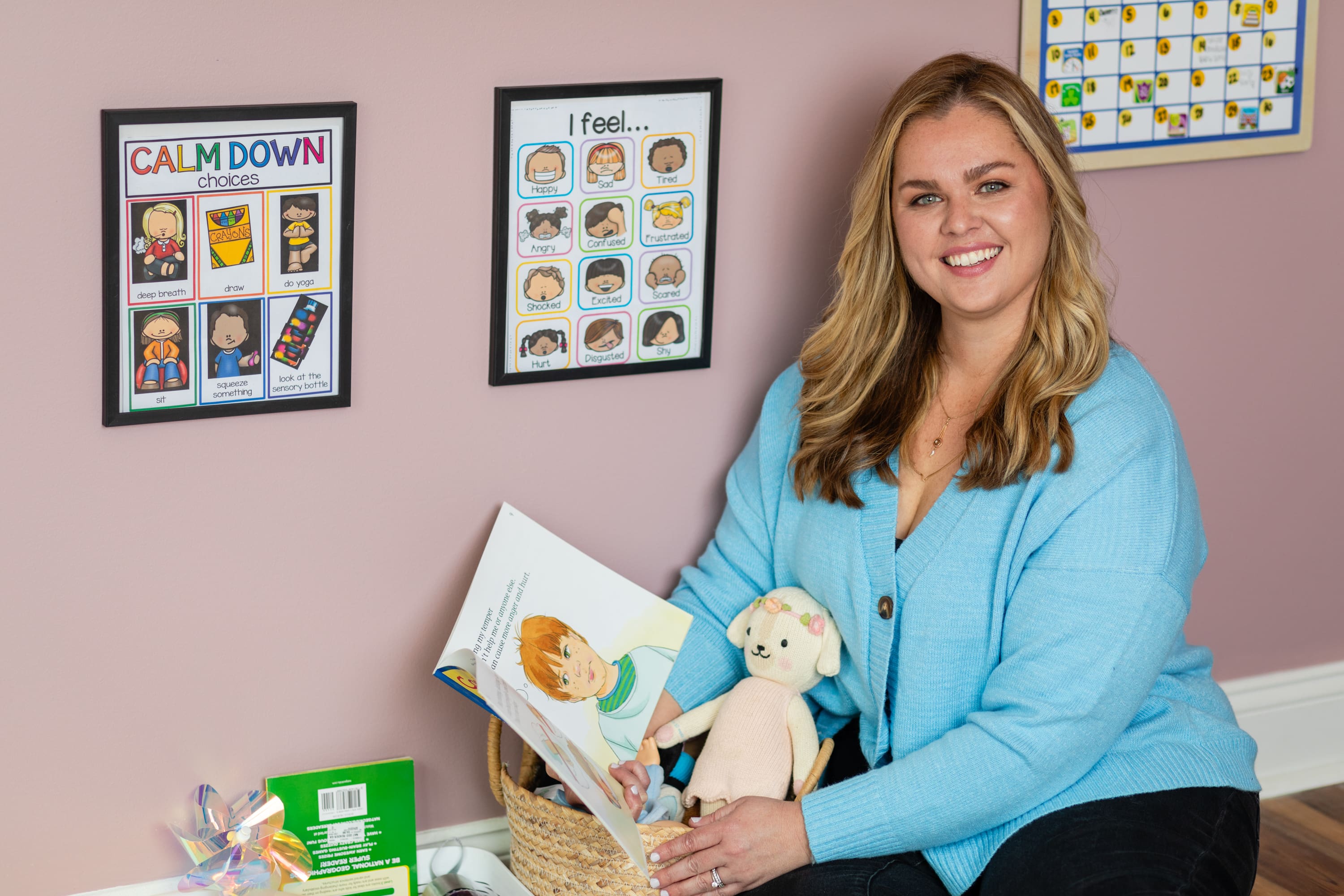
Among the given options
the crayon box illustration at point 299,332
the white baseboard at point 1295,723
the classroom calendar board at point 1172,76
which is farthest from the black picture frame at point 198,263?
the white baseboard at point 1295,723

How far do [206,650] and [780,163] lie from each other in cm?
99

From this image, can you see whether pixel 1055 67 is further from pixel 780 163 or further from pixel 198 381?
pixel 198 381

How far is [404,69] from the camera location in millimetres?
1549

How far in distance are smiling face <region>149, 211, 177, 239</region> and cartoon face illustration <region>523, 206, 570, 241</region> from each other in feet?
1.37

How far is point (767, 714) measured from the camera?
1598mm

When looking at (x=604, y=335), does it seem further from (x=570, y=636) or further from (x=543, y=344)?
(x=570, y=636)

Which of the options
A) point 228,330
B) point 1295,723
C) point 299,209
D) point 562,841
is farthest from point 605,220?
point 1295,723

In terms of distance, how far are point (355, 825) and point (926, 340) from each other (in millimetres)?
977

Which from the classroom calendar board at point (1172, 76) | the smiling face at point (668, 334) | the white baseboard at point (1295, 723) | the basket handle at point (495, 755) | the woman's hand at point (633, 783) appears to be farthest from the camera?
the white baseboard at point (1295, 723)

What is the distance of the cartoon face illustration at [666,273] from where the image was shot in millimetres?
1729

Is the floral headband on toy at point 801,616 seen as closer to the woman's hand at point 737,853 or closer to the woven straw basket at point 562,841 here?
the woven straw basket at point 562,841

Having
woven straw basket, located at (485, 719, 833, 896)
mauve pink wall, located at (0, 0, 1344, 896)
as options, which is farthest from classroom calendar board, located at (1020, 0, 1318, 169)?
woven straw basket, located at (485, 719, 833, 896)

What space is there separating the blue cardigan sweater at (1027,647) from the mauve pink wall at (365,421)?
1.26 feet

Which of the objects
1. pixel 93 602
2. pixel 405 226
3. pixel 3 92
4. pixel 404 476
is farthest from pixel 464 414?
pixel 3 92
